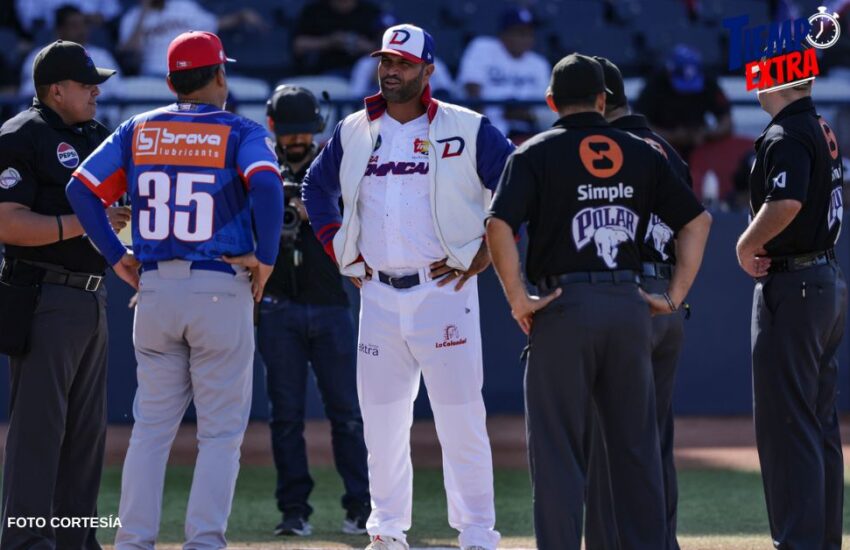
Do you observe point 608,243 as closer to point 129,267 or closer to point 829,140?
point 829,140

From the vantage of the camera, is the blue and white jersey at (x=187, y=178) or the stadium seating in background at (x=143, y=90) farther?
the stadium seating in background at (x=143, y=90)

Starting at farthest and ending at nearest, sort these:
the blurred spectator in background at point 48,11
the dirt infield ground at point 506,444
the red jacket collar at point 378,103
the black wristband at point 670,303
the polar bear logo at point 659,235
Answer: the blurred spectator in background at point 48,11
the dirt infield ground at point 506,444
the red jacket collar at point 378,103
the polar bear logo at point 659,235
the black wristband at point 670,303

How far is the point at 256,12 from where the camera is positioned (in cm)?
1397

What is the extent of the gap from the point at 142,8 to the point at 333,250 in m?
8.00

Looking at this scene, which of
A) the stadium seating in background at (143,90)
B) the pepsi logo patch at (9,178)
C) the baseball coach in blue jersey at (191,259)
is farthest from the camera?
the stadium seating in background at (143,90)

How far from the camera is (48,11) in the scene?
45.5ft

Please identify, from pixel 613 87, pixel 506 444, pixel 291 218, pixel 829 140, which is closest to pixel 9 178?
pixel 291 218

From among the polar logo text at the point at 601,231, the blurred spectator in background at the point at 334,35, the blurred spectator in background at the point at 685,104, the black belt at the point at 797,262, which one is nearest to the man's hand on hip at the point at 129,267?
the polar logo text at the point at 601,231

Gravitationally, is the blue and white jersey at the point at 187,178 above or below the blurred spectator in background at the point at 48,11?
below

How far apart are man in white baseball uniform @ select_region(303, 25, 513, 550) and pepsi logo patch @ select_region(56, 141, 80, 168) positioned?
3.97 ft

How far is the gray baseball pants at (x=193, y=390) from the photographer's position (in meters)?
5.42

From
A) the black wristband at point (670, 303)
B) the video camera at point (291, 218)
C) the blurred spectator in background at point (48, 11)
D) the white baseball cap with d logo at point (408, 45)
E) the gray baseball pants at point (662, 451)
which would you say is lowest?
the gray baseball pants at point (662, 451)

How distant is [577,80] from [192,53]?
5.41 feet

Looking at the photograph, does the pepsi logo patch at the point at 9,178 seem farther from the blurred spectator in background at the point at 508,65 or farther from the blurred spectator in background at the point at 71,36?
the blurred spectator in background at the point at 508,65
